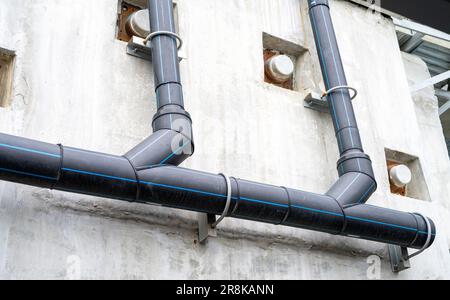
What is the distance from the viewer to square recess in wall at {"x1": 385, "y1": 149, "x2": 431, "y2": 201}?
25.8 feet

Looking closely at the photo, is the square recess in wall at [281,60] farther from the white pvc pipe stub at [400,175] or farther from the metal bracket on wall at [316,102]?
the white pvc pipe stub at [400,175]

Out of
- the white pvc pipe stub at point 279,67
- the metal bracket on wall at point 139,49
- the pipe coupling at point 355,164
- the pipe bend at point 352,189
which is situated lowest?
the pipe bend at point 352,189

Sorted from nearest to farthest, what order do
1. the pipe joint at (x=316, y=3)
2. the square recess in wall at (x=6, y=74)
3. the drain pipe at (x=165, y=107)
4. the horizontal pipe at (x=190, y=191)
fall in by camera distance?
the horizontal pipe at (x=190, y=191), the drain pipe at (x=165, y=107), the square recess in wall at (x=6, y=74), the pipe joint at (x=316, y=3)

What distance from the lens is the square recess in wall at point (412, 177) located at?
7.86 metres

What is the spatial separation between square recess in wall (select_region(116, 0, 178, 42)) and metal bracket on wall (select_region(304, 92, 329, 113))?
1.80m

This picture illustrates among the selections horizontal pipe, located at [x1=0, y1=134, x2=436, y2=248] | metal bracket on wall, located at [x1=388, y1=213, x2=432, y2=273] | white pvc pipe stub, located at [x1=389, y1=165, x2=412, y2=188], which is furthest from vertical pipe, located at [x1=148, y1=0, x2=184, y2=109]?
white pvc pipe stub, located at [x1=389, y1=165, x2=412, y2=188]

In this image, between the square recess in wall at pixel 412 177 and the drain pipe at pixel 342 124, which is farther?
the square recess in wall at pixel 412 177

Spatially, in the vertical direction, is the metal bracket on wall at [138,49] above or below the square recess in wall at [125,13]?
below

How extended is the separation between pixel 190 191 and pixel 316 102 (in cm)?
266

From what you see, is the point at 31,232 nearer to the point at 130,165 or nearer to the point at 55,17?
the point at 130,165

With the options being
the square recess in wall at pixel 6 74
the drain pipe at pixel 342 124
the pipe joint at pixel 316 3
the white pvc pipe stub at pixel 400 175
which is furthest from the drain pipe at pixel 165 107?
the white pvc pipe stub at pixel 400 175

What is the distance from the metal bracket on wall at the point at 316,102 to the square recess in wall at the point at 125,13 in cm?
180

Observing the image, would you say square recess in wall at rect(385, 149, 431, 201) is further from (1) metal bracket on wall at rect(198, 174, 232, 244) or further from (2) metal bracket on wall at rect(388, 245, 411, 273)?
(1) metal bracket on wall at rect(198, 174, 232, 244)
